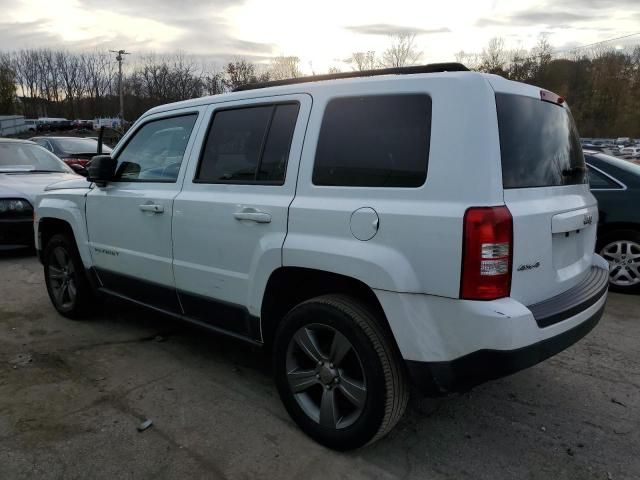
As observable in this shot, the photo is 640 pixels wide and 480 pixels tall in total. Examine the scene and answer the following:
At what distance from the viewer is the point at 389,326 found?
2557mm

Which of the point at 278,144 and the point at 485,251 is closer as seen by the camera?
the point at 485,251

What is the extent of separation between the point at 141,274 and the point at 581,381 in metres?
3.22

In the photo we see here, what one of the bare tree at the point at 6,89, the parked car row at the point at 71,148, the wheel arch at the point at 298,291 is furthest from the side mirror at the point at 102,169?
the bare tree at the point at 6,89

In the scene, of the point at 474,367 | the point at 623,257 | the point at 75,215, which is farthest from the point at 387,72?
the point at 623,257

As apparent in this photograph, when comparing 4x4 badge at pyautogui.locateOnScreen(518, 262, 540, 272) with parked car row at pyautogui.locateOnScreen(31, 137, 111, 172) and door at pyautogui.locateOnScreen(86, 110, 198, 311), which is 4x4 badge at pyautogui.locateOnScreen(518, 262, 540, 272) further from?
parked car row at pyautogui.locateOnScreen(31, 137, 111, 172)

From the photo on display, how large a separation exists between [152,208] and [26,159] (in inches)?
259

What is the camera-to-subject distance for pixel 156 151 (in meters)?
3.99

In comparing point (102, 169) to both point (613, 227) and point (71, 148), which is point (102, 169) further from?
point (71, 148)

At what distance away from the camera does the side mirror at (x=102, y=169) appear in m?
4.11

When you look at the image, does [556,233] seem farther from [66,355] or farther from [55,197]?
[55,197]

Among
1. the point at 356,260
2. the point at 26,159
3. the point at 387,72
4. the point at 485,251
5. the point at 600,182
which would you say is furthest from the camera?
the point at 26,159

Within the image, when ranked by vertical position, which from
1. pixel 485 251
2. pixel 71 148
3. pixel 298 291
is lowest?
pixel 298 291

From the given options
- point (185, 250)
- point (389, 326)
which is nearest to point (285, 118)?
point (185, 250)

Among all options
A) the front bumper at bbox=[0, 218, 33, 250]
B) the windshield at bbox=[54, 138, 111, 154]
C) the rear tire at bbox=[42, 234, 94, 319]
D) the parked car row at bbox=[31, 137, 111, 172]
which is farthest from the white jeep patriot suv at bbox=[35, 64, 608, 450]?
the windshield at bbox=[54, 138, 111, 154]
